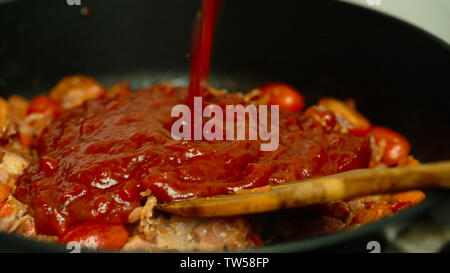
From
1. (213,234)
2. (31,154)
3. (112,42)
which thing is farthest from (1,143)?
(213,234)

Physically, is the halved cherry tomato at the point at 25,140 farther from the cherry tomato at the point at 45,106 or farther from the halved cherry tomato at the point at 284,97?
the halved cherry tomato at the point at 284,97

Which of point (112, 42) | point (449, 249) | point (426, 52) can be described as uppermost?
point (112, 42)

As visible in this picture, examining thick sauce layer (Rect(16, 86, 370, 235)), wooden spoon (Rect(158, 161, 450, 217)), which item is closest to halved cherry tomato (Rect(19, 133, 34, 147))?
thick sauce layer (Rect(16, 86, 370, 235))

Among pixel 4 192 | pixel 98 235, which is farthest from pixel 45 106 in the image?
pixel 98 235

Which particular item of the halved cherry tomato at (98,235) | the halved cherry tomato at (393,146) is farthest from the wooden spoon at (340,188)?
the halved cherry tomato at (393,146)

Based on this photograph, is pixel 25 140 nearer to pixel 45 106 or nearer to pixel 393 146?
pixel 45 106

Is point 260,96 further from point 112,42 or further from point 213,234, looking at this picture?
point 213,234

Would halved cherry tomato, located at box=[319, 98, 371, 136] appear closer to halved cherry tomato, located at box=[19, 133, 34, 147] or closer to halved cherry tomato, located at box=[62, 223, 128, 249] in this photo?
halved cherry tomato, located at box=[62, 223, 128, 249]
